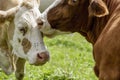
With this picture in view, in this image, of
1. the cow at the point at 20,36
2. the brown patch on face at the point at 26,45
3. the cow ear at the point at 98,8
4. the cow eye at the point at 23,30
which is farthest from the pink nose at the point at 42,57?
the cow ear at the point at 98,8

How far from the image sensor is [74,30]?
6.97 metres

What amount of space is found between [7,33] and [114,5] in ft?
8.24

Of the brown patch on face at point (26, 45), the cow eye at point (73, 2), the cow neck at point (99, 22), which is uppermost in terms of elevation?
Answer: the cow eye at point (73, 2)

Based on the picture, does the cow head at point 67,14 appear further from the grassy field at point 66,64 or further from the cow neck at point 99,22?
the grassy field at point 66,64

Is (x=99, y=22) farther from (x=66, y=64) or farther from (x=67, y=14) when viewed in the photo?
(x=66, y=64)

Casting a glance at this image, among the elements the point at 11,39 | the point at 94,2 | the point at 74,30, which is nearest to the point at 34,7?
the point at 11,39

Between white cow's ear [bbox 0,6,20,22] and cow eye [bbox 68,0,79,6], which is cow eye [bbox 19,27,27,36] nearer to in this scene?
white cow's ear [bbox 0,6,20,22]

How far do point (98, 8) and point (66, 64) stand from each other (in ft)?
18.9

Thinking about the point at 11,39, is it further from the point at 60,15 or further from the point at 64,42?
the point at 64,42

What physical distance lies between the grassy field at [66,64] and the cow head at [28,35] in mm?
1568

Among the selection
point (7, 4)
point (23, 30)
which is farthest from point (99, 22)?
point (7, 4)

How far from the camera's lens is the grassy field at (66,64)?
9805 millimetres

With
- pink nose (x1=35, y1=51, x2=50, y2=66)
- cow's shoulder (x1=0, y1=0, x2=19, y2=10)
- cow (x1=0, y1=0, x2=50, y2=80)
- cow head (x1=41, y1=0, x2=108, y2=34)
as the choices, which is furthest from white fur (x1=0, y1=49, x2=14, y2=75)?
cow head (x1=41, y1=0, x2=108, y2=34)

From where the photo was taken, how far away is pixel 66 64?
476 inches
